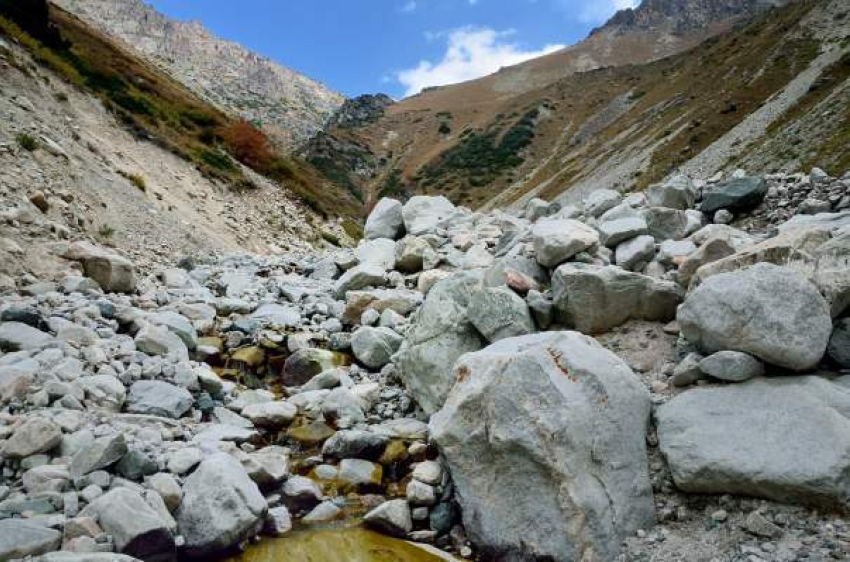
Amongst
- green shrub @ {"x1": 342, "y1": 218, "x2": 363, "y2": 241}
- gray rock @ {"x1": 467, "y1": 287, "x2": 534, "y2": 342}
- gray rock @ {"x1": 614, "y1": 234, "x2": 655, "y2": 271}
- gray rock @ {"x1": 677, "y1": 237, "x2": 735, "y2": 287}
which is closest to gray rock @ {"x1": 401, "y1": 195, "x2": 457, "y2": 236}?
gray rock @ {"x1": 614, "y1": 234, "x2": 655, "y2": 271}

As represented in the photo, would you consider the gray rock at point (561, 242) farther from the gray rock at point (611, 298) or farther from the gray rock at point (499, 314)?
the gray rock at point (499, 314)

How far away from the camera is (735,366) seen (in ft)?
23.0

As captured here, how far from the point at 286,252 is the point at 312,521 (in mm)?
21161

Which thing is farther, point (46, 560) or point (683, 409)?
point (683, 409)

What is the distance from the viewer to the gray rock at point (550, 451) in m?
6.40

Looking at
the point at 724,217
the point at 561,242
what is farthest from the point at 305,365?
the point at 724,217

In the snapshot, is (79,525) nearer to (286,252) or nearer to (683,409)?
(683,409)

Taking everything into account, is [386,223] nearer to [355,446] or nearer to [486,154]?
[355,446]

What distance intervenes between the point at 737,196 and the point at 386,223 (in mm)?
11054

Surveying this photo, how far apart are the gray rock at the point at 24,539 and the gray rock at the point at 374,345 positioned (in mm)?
6878

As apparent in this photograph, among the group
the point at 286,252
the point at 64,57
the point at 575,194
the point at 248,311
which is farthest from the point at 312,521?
the point at 575,194

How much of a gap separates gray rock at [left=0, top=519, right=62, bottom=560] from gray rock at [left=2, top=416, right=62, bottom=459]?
1.35 metres

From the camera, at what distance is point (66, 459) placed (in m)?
7.00

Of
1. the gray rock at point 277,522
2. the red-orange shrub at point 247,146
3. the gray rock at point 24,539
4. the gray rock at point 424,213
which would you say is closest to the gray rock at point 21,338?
the gray rock at point 24,539
